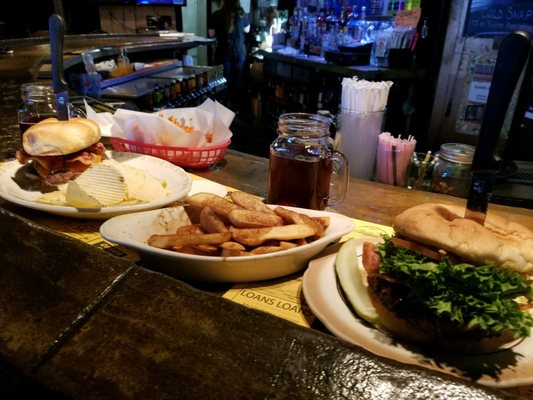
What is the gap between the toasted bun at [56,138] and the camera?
162 cm

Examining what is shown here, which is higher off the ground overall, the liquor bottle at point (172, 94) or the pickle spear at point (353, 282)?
the pickle spear at point (353, 282)

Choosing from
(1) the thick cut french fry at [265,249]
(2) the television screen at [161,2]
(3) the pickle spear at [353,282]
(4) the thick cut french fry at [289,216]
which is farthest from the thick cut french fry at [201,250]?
(2) the television screen at [161,2]

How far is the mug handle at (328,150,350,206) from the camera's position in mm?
1668

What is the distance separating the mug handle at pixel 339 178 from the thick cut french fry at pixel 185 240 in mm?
684

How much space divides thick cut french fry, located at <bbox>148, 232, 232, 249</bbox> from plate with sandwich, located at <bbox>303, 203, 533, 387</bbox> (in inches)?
10.1

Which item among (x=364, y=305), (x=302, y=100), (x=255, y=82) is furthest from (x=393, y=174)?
(x=255, y=82)

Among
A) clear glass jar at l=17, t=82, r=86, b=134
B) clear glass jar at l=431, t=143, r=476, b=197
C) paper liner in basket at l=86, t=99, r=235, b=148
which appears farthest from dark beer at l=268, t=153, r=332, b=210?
clear glass jar at l=17, t=82, r=86, b=134

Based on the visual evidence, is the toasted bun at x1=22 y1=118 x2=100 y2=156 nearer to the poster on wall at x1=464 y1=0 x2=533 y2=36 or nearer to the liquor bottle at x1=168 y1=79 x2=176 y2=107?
the liquor bottle at x1=168 y1=79 x2=176 y2=107

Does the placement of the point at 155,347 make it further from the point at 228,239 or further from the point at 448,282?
the point at 448,282

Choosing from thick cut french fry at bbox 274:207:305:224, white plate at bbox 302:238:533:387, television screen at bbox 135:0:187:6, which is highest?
television screen at bbox 135:0:187:6

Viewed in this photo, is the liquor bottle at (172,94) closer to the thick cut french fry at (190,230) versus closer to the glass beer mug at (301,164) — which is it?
the glass beer mug at (301,164)

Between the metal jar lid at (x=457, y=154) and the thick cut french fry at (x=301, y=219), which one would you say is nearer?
the thick cut french fry at (x=301, y=219)

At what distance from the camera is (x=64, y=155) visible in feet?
5.50

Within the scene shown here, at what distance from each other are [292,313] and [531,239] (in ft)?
2.05
